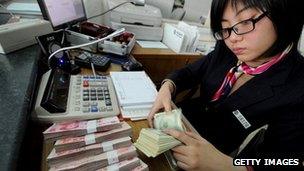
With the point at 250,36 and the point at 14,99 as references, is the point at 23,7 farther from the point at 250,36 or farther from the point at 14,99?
the point at 250,36

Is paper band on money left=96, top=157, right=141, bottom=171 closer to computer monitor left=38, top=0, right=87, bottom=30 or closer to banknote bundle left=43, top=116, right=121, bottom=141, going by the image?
banknote bundle left=43, top=116, right=121, bottom=141

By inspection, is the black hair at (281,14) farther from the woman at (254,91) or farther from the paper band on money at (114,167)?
the paper band on money at (114,167)

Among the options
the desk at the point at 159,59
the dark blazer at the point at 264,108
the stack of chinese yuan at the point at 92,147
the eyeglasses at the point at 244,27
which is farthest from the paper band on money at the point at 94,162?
the desk at the point at 159,59

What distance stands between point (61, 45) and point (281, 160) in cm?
101

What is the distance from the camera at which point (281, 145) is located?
0.78m

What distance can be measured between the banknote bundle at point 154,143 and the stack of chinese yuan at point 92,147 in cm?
3

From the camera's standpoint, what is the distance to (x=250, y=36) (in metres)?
0.77

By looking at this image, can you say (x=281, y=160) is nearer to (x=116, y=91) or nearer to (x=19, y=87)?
(x=116, y=91)

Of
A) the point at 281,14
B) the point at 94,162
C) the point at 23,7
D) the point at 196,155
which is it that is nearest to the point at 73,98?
the point at 94,162

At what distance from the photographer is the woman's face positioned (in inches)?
29.4

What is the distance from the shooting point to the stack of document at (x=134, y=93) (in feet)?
2.73

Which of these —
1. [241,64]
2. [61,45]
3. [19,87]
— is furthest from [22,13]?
[241,64]

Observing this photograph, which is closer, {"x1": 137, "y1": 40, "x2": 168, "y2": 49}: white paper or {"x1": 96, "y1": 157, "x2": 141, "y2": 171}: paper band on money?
{"x1": 96, "y1": 157, "x2": 141, "y2": 171}: paper band on money

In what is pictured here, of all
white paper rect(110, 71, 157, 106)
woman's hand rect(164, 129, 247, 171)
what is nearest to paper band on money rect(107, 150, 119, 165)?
Result: woman's hand rect(164, 129, 247, 171)
